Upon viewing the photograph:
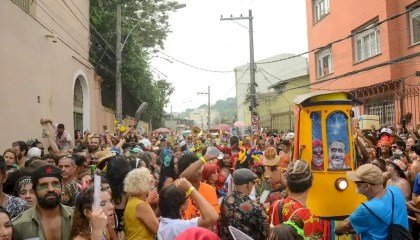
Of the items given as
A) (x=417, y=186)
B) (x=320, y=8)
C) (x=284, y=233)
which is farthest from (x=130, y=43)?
(x=284, y=233)

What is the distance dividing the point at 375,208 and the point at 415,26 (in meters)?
13.1

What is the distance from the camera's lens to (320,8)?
72.5ft

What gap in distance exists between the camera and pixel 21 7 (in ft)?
36.4

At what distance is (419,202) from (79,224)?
4442 mm

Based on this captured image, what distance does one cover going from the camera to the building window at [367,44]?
1709 cm

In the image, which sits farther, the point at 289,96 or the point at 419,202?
the point at 289,96

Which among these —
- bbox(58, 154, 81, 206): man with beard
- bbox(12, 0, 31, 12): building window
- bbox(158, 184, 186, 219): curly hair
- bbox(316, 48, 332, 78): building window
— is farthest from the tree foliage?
bbox(158, 184, 186, 219): curly hair

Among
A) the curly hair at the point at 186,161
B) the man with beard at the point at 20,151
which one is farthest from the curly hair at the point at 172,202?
the man with beard at the point at 20,151

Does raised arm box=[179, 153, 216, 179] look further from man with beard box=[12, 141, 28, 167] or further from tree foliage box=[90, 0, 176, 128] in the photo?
tree foliage box=[90, 0, 176, 128]

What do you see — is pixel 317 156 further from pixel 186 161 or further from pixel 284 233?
pixel 284 233

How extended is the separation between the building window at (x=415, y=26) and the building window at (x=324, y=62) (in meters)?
6.07

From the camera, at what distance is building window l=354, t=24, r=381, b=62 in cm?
1709

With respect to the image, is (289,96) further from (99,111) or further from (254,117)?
(99,111)

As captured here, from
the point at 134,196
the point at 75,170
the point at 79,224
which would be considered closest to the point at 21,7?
the point at 75,170
